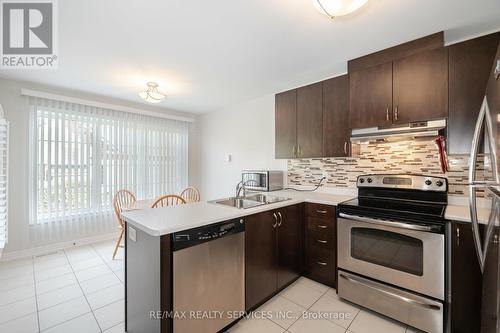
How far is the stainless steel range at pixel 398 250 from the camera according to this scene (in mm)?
1523

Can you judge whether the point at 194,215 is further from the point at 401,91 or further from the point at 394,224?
the point at 401,91

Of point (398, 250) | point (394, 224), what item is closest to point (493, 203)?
point (394, 224)

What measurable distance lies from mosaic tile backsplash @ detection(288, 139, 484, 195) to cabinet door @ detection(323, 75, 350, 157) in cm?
22

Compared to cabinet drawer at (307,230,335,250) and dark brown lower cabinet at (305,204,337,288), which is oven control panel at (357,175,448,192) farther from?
cabinet drawer at (307,230,335,250)

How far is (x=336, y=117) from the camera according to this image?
2.38m

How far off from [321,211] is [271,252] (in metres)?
0.67

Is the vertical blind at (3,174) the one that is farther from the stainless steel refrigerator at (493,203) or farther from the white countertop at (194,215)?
the stainless steel refrigerator at (493,203)

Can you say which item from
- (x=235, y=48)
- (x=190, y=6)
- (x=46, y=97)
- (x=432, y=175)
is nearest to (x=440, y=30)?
(x=432, y=175)

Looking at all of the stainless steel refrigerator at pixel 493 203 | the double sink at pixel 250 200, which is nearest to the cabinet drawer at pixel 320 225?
the double sink at pixel 250 200

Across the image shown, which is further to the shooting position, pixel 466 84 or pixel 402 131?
pixel 402 131

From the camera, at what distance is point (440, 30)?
5.66ft

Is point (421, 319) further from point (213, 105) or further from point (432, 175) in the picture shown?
point (213, 105)

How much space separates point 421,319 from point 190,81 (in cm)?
325

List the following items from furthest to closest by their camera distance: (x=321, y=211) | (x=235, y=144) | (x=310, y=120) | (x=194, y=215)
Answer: (x=235, y=144)
(x=310, y=120)
(x=321, y=211)
(x=194, y=215)
